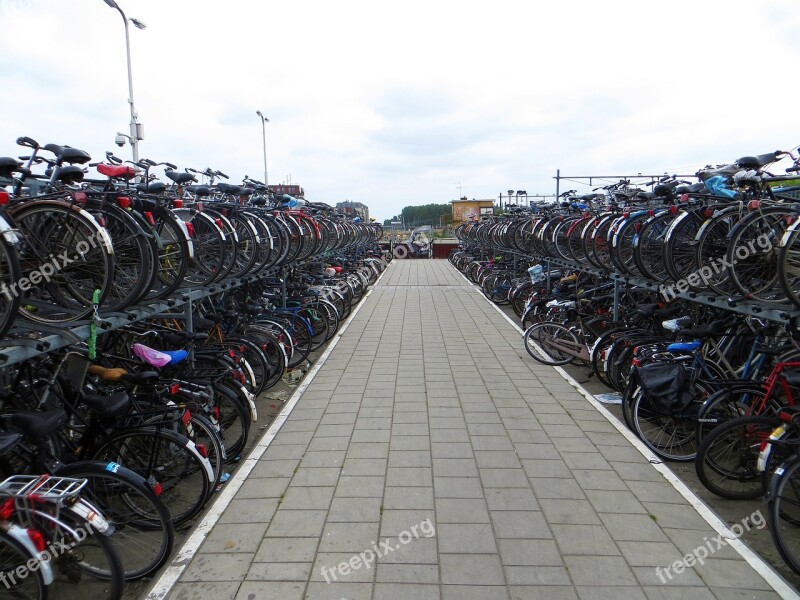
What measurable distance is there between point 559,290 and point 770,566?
17.9 feet

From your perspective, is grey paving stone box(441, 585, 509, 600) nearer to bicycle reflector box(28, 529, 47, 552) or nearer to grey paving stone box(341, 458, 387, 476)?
grey paving stone box(341, 458, 387, 476)

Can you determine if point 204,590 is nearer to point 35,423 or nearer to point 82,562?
point 82,562

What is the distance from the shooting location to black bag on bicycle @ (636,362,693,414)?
13.2 feet

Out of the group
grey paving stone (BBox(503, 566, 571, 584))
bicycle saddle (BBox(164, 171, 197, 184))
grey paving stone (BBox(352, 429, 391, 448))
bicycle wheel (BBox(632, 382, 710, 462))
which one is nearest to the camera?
grey paving stone (BBox(503, 566, 571, 584))

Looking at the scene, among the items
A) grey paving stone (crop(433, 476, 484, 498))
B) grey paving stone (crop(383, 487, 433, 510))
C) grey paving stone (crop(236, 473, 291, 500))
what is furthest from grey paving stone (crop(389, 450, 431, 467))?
grey paving stone (crop(236, 473, 291, 500))

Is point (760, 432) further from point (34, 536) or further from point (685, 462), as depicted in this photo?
point (34, 536)

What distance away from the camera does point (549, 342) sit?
6996 millimetres

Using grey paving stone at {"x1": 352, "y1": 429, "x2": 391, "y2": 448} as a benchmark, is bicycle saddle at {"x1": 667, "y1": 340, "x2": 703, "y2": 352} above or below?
above

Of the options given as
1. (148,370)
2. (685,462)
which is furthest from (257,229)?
(685,462)

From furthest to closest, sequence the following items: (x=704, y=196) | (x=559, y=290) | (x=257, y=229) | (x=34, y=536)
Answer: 1. (x=559, y=290)
2. (x=257, y=229)
3. (x=704, y=196)
4. (x=34, y=536)

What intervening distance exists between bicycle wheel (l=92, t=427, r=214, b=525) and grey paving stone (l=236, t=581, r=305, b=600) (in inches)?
33.2

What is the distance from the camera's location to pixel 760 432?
337cm

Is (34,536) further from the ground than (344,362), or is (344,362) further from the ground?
(34,536)

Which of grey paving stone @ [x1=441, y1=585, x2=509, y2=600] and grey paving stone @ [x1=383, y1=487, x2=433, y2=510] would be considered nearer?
grey paving stone @ [x1=441, y1=585, x2=509, y2=600]
